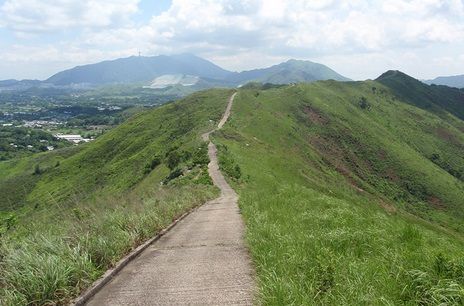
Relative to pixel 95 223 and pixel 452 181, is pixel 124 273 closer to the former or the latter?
pixel 95 223

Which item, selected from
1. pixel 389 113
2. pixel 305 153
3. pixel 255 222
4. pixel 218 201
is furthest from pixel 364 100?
pixel 255 222

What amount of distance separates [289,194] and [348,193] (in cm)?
4492

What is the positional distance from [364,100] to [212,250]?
143 metres

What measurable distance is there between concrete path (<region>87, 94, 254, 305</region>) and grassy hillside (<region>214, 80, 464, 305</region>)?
54cm

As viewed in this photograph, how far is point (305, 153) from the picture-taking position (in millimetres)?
83688

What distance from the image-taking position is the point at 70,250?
9.83m

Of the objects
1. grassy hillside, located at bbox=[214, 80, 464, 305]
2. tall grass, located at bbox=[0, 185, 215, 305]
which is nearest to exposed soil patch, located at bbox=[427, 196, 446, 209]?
grassy hillside, located at bbox=[214, 80, 464, 305]

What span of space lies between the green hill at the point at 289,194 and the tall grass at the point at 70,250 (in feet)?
0.14

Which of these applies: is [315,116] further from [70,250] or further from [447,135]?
[70,250]

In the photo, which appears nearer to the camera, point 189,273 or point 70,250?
point 70,250

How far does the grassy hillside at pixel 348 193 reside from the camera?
810 centimetres

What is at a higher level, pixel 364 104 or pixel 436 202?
pixel 364 104

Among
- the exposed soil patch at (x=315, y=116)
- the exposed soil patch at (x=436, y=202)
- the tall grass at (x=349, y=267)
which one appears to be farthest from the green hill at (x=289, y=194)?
the exposed soil patch at (x=315, y=116)

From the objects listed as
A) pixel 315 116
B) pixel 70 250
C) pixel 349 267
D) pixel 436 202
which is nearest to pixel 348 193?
pixel 436 202
